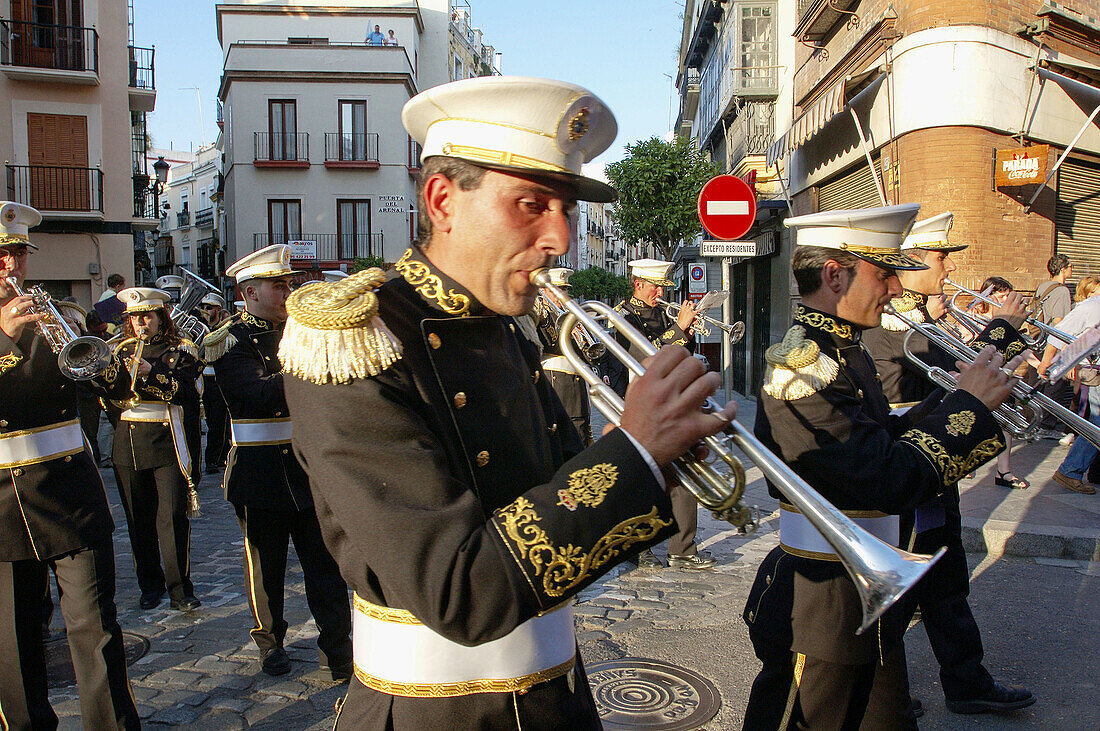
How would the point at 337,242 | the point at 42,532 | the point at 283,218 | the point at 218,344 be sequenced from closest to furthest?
the point at 42,532, the point at 218,344, the point at 337,242, the point at 283,218

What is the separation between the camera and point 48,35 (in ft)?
69.1

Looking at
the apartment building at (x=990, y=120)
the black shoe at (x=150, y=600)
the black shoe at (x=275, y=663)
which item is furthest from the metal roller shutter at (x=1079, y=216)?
the black shoe at (x=150, y=600)

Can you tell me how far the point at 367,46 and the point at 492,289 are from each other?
35402mm

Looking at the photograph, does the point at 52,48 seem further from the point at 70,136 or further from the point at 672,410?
the point at 672,410

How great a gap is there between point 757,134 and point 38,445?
18.7 metres

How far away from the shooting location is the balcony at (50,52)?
67.2ft

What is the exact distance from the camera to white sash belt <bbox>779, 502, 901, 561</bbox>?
277 cm

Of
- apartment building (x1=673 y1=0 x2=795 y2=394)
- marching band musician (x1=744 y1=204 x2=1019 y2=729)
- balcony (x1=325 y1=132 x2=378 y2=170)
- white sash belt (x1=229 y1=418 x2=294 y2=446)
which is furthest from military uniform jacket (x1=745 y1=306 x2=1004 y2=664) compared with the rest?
balcony (x1=325 y1=132 x2=378 y2=170)

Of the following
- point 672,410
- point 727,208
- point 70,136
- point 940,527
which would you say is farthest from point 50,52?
point 672,410

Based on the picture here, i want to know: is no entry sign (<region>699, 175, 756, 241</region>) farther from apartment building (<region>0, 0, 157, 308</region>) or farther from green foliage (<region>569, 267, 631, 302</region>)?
green foliage (<region>569, 267, 631, 302</region>)

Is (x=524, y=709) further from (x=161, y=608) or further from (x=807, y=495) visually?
(x=161, y=608)

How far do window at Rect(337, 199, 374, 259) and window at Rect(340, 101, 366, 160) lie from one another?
1991mm

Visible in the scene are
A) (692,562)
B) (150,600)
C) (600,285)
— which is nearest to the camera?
(150,600)

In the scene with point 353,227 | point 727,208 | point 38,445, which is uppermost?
point 353,227
